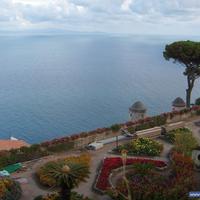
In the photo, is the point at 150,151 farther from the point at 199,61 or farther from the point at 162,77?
the point at 162,77

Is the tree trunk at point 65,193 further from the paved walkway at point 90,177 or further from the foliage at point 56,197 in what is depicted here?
the paved walkway at point 90,177

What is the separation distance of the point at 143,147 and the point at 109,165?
449 cm

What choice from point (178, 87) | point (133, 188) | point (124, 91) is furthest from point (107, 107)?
point (133, 188)

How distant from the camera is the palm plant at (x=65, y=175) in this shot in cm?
2134

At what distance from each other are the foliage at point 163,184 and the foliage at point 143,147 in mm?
3084

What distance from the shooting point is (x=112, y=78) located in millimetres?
149750

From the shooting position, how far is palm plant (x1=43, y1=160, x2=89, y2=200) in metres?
21.3

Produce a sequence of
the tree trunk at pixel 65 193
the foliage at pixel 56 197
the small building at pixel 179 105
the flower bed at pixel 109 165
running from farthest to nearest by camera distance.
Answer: the small building at pixel 179 105 < the flower bed at pixel 109 165 < the foliage at pixel 56 197 < the tree trunk at pixel 65 193

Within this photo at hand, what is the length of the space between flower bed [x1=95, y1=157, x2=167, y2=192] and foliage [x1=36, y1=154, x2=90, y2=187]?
1.35 metres

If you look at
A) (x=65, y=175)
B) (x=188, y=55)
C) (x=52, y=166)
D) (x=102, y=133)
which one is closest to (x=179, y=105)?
(x=188, y=55)

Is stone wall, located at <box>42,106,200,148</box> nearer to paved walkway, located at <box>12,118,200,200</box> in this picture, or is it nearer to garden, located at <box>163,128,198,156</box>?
paved walkway, located at <box>12,118,200,200</box>

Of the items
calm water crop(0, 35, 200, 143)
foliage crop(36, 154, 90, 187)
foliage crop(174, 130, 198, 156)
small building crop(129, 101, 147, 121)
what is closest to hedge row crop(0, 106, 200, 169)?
small building crop(129, 101, 147, 121)

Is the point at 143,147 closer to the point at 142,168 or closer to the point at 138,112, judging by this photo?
the point at 142,168

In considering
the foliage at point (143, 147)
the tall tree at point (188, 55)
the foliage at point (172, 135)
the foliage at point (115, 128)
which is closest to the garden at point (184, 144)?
the foliage at point (143, 147)
